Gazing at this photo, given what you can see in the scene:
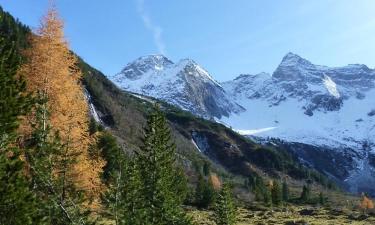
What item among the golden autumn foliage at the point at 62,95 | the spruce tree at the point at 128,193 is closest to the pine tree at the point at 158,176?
the spruce tree at the point at 128,193

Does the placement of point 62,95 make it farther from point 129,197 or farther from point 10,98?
point 129,197

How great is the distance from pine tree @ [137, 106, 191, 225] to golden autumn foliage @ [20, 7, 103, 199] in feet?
62.0

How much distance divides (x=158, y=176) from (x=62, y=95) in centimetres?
2239

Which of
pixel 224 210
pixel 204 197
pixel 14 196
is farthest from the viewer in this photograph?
pixel 204 197

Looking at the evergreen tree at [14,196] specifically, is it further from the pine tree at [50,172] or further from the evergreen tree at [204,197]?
the evergreen tree at [204,197]

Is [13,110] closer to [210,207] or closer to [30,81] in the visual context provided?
[30,81]

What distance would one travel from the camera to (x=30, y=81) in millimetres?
26375

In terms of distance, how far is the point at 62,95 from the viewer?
1039 inches

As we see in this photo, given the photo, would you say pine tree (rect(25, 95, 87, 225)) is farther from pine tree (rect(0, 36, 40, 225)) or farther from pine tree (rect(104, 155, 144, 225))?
pine tree (rect(104, 155, 144, 225))

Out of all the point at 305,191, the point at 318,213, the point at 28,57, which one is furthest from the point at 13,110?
the point at 305,191

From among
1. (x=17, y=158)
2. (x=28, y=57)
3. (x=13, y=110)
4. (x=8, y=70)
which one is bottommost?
(x=17, y=158)

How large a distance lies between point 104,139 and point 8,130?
6865 cm

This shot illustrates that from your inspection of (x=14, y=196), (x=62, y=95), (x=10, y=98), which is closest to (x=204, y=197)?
(x=62, y=95)

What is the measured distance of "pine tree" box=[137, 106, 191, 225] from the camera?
46.5 metres
